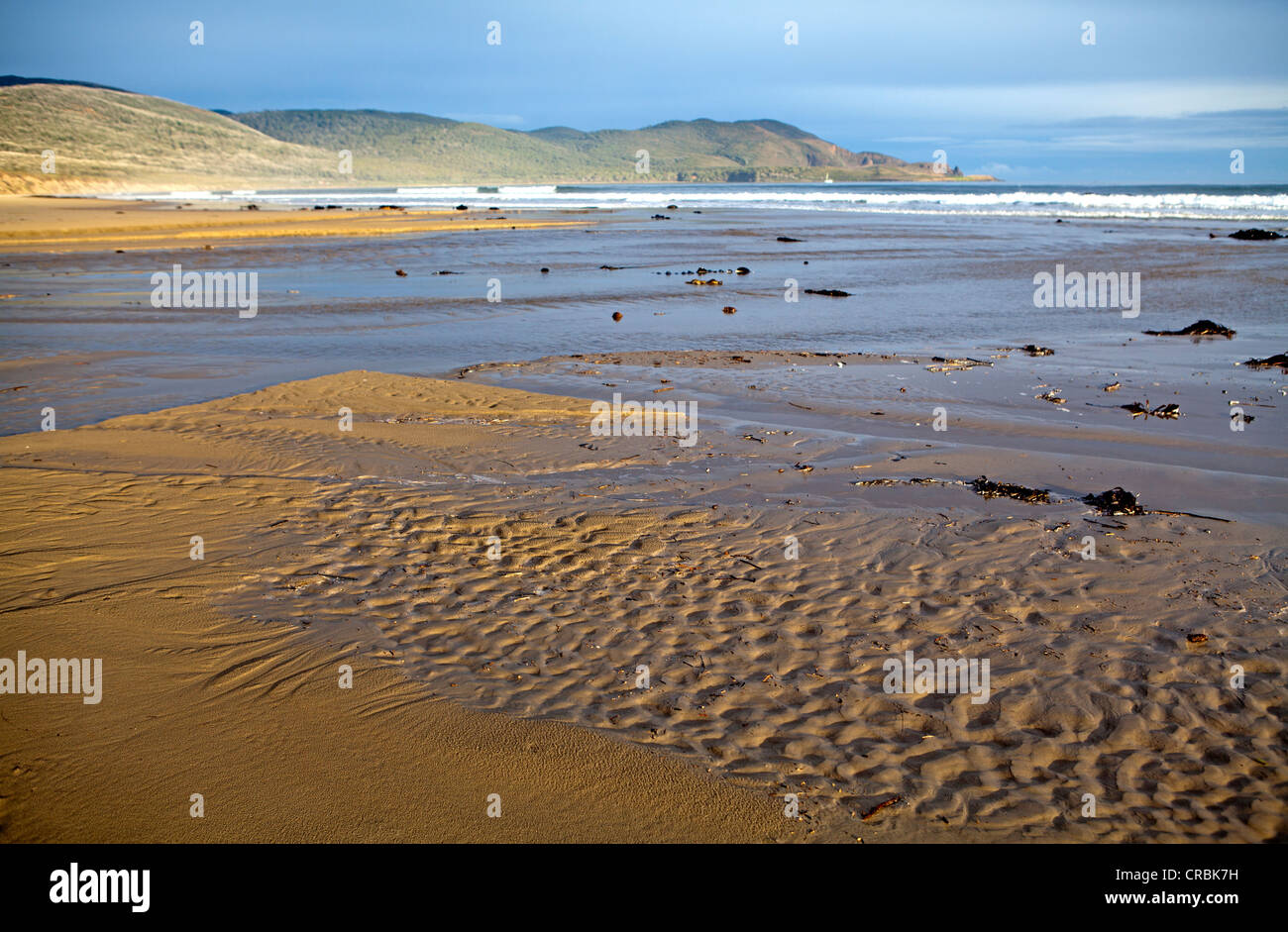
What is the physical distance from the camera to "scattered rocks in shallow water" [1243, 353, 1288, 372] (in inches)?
456

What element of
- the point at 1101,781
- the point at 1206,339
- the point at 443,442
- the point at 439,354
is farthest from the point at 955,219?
the point at 1101,781

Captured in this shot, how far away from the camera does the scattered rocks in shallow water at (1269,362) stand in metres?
11.6

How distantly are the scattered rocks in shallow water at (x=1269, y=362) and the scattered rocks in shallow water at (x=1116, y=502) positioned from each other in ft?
22.7

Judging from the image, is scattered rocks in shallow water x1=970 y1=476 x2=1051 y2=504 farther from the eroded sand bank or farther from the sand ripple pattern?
the sand ripple pattern

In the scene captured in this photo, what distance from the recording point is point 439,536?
6.09m

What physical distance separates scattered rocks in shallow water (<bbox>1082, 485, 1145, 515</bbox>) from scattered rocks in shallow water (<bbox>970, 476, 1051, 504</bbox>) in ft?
1.04

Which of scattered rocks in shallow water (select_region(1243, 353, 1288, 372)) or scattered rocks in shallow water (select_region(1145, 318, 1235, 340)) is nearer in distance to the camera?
scattered rocks in shallow water (select_region(1243, 353, 1288, 372))

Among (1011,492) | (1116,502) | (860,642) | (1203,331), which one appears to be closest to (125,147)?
(1203,331)

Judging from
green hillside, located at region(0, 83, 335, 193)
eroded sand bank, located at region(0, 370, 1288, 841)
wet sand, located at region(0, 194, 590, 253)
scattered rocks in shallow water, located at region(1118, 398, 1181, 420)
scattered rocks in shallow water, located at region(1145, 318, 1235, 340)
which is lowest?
eroded sand bank, located at region(0, 370, 1288, 841)

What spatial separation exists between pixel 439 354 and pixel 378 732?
9.41 m

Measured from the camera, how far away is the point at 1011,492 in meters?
6.90

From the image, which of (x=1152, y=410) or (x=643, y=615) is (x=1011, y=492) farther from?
(x=1152, y=410)

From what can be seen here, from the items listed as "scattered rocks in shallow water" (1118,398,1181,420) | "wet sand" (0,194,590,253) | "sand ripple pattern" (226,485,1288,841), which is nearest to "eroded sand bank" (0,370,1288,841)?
"sand ripple pattern" (226,485,1288,841)
